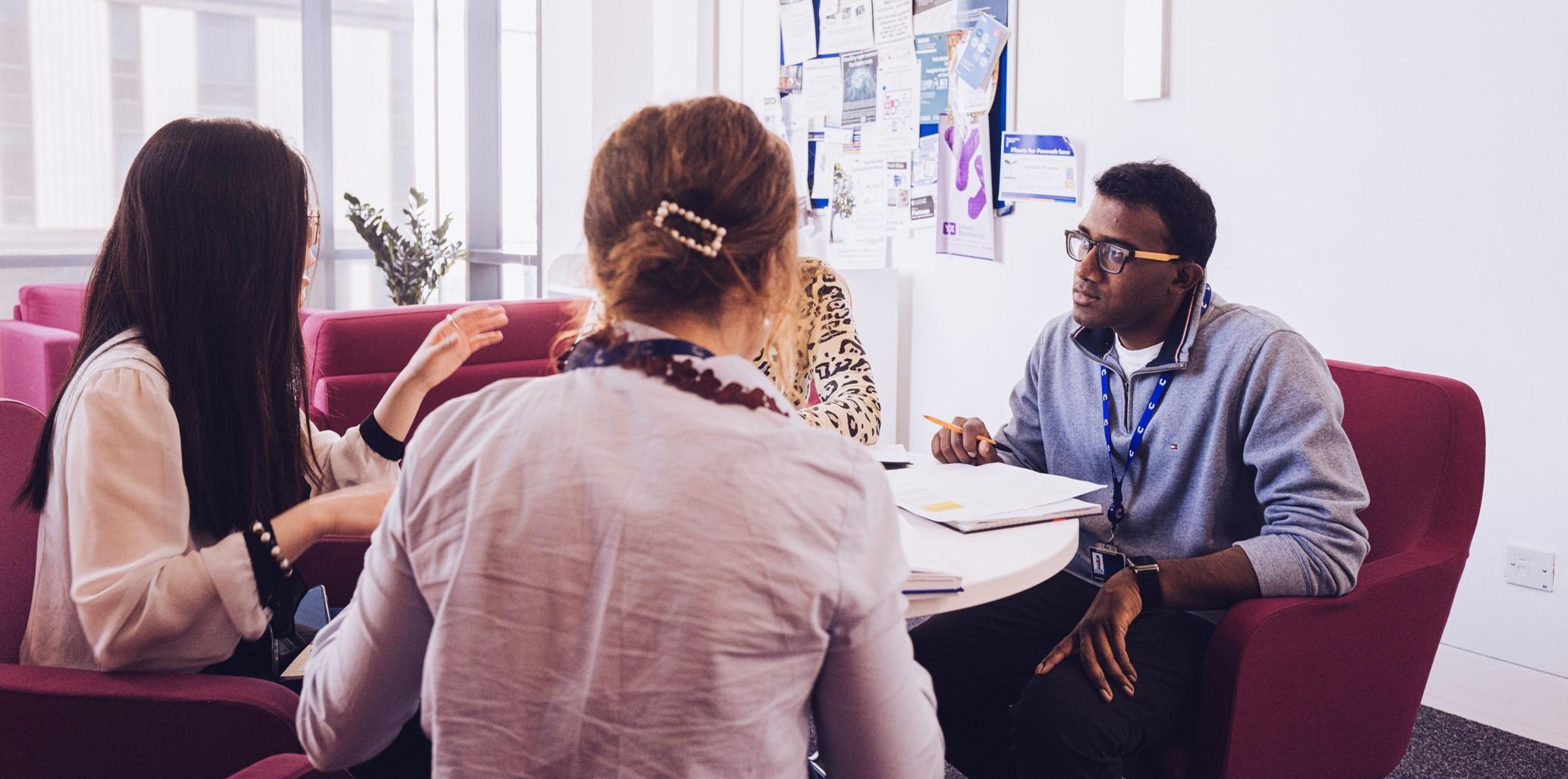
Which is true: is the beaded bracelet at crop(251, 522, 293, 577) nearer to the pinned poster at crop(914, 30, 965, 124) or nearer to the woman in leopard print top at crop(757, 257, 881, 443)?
the woman in leopard print top at crop(757, 257, 881, 443)

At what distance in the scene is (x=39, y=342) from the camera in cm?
327

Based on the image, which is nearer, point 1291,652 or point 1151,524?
point 1291,652

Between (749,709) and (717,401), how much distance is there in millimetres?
232

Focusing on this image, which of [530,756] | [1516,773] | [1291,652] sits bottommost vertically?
[1516,773]

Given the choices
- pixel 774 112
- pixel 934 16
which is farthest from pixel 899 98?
pixel 774 112

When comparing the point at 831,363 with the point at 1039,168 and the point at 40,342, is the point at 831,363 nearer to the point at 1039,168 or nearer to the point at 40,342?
the point at 1039,168

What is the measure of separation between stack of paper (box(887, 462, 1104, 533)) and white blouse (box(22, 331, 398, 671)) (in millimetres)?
870

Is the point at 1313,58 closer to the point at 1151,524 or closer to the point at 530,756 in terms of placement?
the point at 1151,524

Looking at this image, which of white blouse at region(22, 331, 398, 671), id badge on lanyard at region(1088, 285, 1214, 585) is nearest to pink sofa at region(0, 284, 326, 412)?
white blouse at region(22, 331, 398, 671)

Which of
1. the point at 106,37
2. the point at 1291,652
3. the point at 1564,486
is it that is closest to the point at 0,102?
the point at 106,37

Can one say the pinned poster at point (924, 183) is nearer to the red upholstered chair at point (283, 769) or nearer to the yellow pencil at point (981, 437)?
the yellow pencil at point (981, 437)

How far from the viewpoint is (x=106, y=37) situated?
511cm

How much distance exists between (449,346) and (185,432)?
463 millimetres

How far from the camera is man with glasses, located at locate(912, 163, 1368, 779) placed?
5.13 ft
